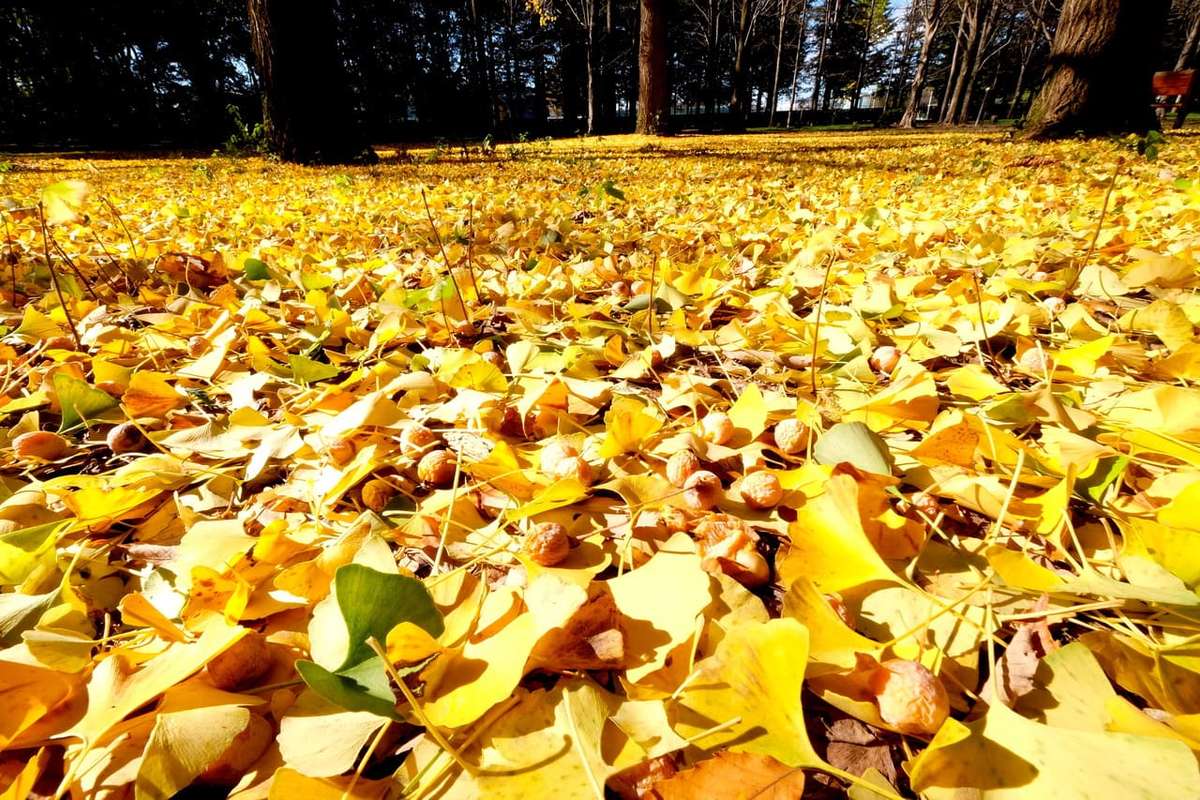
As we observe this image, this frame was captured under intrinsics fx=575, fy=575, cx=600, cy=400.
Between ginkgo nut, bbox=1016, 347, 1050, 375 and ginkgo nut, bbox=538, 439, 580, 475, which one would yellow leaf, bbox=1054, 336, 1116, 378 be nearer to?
ginkgo nut, bbox=1016, 347, 1050, 375

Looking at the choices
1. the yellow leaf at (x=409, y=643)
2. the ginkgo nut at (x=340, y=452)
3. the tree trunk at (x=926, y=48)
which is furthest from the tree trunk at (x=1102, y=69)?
the tree trunk at (x=926, y=48)

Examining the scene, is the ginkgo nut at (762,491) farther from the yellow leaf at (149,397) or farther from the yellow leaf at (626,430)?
the yellow leaf at (149,397)

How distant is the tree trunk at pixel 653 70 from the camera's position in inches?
432

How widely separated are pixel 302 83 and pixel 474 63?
41.1ft

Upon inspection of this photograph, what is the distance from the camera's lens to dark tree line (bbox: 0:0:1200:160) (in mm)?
5574

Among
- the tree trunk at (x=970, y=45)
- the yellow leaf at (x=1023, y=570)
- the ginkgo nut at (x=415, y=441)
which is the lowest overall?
the ginkgo nut at (x=415, y=441)

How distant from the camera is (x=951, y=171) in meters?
3.70

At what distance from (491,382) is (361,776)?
561 mm

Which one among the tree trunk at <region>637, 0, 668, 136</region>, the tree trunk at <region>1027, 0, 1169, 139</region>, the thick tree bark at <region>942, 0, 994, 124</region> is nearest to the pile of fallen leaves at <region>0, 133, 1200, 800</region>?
the tree trunk at <region>1027, 0, 1169, 139</region>

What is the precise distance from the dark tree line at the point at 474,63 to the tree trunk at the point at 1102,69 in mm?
14

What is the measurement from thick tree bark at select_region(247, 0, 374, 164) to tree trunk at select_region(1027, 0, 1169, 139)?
6.91 metres

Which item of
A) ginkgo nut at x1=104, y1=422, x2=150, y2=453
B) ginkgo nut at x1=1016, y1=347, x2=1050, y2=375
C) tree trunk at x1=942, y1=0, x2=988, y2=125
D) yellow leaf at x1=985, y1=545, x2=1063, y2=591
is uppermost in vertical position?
tree trunk at x1=942, y1=0, x2=988, y2=125

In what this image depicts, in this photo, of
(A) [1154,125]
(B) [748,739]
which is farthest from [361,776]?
(A) [1154,125]

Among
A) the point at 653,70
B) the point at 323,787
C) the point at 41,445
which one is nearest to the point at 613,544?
the point at 323,787
